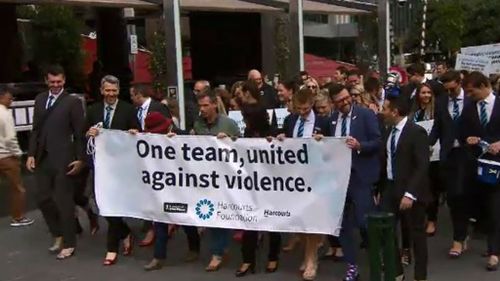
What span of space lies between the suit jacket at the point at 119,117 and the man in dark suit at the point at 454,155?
2960 mm

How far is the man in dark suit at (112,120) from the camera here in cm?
824

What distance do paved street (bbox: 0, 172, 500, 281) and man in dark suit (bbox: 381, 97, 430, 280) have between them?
0.68 metres

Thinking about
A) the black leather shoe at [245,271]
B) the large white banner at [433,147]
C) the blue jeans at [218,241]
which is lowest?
the black leather shoe at [245,271]

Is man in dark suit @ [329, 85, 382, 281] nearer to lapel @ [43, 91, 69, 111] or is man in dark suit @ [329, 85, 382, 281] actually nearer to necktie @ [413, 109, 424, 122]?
necktie @ [413, 109, 424, 122]

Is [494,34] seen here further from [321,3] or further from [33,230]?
[33,230]

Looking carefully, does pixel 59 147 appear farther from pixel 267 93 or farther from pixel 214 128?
pixel 267 93

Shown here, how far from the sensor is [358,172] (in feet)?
23.5

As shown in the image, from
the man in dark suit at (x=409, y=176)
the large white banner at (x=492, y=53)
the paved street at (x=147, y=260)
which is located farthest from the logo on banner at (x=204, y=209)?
the large white banner at (x=492, y=53)

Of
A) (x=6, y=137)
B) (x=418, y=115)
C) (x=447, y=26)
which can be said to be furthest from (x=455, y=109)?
(x=447, y=26)

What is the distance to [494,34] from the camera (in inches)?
1849

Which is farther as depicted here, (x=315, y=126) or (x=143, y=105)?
(x=143, y=105)

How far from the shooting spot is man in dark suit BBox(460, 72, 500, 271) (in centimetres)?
750

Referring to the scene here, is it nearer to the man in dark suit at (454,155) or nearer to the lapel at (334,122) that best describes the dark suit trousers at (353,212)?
the lapel at (334,122)

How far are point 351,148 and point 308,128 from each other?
2.16 ft
